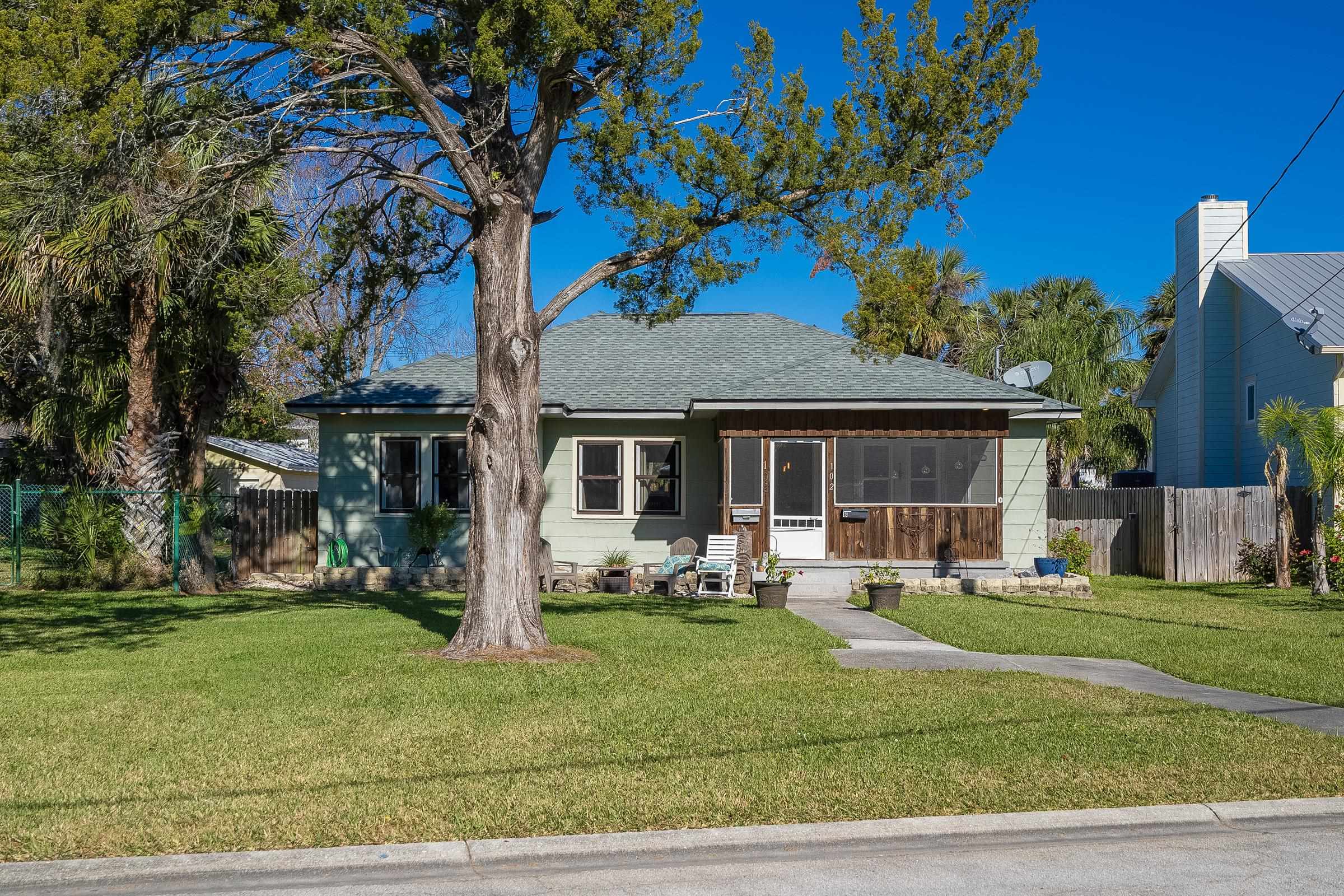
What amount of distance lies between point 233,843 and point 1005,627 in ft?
35.1

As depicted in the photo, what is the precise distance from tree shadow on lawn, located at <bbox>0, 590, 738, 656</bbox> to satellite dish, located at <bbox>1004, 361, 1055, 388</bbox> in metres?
7.72

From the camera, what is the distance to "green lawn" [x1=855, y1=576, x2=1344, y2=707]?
10.7 meters

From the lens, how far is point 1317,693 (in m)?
9.46

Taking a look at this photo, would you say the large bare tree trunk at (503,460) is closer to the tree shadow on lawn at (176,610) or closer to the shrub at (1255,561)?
the tree shadow on lawn at (176,610)

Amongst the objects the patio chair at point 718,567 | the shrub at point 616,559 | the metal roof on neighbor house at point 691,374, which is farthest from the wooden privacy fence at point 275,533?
the patio chair at point 718,567

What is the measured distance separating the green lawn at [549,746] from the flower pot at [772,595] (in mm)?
4189

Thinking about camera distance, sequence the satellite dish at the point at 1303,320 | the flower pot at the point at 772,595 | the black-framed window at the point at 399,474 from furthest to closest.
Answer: the satellite dish at the point at 1303,320 < the black-framed window at the point at 399,474 < the flower pot at the point at 772,595

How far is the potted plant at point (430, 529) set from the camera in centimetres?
1983

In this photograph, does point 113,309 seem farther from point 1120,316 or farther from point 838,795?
point 1120,316

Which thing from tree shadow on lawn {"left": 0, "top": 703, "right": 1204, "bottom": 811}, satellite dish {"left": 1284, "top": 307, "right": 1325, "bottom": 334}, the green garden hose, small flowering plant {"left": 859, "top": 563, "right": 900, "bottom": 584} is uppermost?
satellite dish {"left": 1284, "top": 307, "right": 1325, "bottom": 334}

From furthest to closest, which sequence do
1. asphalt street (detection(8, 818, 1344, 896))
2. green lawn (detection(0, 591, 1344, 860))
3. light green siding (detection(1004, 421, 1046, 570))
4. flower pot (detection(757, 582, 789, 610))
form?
1. light green siding (detection(1004, 421, 1046, 570))
2. flower pot (detection(757, 582, 789, 610))
3. green lawn (detection(0, 591, 1344, 860))
4. asphalt street (detection(8, 818, 1344, 896))

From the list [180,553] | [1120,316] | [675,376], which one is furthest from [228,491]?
[1120,316]

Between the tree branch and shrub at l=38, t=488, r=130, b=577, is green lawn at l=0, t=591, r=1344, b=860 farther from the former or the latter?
shrub at l=38, t=488, r=130, b=577

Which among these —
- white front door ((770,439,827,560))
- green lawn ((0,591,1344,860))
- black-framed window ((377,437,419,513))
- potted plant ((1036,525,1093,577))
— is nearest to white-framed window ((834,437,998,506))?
white front door ((770,439,827,560))
